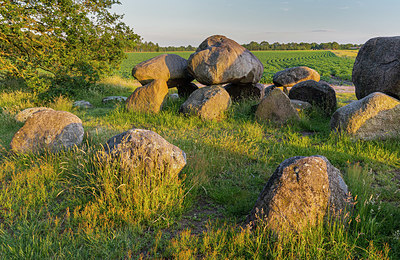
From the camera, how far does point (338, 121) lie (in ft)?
22.0

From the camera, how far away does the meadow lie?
9.18 feet

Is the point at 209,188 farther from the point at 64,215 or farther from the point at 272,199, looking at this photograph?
the point at 64,215

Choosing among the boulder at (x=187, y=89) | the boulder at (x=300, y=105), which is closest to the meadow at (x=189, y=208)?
the boulder at (x=300, y=105)

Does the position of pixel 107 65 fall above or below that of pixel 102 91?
above

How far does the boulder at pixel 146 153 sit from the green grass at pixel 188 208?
159 mm

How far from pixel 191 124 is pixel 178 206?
14.8 feet

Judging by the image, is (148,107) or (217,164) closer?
(217,164)

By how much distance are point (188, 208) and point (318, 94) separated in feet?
24.9

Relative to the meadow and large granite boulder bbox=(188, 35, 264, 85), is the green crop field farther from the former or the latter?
the meadow

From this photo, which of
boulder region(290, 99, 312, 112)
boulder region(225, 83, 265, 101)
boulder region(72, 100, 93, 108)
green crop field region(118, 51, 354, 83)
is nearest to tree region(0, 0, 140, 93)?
boulder region(72, 100, 93, 108)

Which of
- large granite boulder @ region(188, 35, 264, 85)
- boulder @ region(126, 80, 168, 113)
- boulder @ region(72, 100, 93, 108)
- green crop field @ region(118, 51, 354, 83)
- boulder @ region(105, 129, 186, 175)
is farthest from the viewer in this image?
green crop field @ region(118, 51, 354, 83)

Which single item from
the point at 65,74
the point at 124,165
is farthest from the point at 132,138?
the point at 65,74

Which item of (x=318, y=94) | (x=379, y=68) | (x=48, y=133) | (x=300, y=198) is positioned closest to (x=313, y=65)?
(x=318, y=94)

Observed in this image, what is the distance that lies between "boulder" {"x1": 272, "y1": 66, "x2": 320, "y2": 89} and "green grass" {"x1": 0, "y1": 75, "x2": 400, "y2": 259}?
22.0 ft
